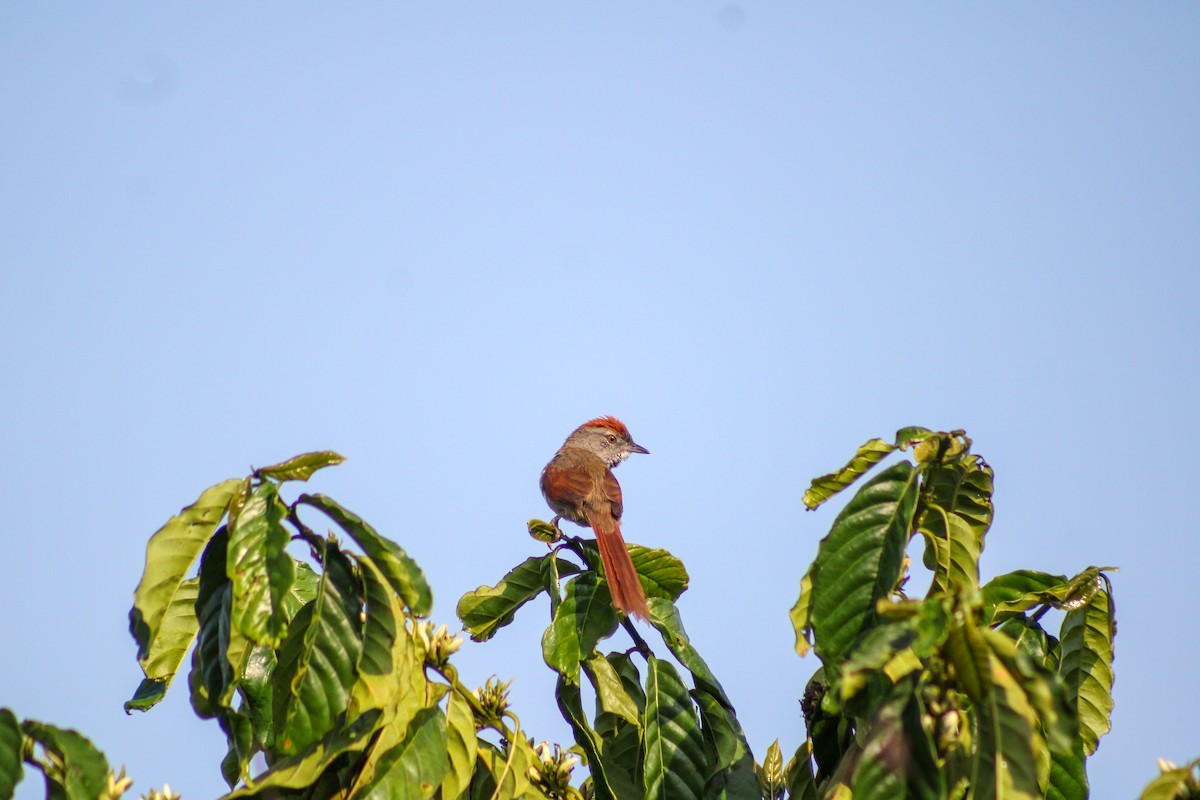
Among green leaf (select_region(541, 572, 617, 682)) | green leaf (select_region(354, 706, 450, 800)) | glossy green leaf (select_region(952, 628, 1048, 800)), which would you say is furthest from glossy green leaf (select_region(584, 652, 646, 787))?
glossy green leaf (select_region(952, 628, 1048, 800))

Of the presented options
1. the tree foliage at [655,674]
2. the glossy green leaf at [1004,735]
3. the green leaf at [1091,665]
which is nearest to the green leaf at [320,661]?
the tree foliage at [655,674]

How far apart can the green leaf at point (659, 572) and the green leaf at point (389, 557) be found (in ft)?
5.30

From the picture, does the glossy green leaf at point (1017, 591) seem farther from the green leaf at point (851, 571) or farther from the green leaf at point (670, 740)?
the green leaf at point (670, 740)

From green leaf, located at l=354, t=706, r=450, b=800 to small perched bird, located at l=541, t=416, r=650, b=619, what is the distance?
1.22 meters

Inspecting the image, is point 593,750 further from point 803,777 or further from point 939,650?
point 939,650

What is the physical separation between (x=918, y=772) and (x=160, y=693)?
227 cm

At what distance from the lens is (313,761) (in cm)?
289

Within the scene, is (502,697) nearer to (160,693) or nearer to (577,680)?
(577,680)

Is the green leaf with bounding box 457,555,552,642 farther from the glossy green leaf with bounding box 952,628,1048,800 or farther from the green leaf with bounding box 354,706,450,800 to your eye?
the glossy green leaf with bounding box 952,628,1048,800

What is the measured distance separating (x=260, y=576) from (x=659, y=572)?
6.49 ft

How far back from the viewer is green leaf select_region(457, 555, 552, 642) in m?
4.13

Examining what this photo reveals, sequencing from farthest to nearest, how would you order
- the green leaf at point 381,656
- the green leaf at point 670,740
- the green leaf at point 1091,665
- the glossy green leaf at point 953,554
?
the green leaf at point 670,740, the green leaf at point 1091,665, the glossy green leaf at point 953,554, the green leaf at point 381,656

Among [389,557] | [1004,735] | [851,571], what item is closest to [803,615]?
[851,571]

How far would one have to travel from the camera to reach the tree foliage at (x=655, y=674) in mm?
2338
